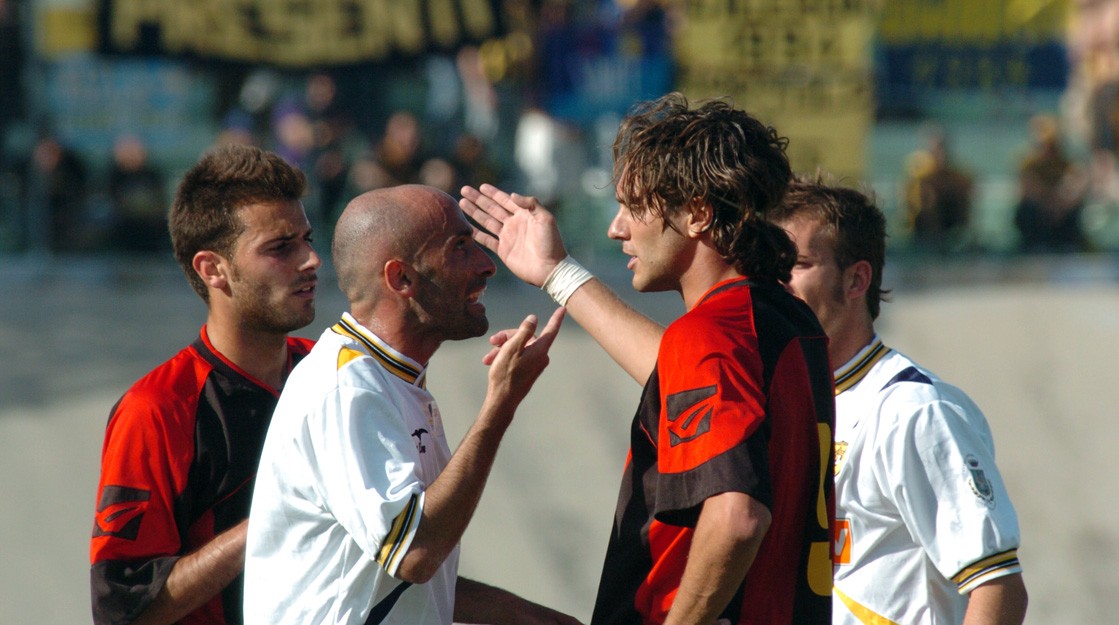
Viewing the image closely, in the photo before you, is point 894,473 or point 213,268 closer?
point 894,473

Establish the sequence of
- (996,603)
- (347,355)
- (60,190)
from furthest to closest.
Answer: (60,190) < (996,603) < (347,355)

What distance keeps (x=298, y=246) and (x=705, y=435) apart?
4.46 ft

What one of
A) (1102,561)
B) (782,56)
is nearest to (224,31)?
(782,56)

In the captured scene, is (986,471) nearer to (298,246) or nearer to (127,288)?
(298,246)

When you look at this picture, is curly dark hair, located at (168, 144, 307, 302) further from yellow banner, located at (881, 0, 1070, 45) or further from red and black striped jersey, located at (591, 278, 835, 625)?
yellow banner, located at (881, 0, 1070, 45)

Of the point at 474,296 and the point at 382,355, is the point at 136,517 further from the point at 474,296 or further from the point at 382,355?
the point at 474,296

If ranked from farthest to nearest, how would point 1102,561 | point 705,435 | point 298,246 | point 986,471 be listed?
1. point 1102,561
2. point 298,246
3. point 986,471
4. point 705,435

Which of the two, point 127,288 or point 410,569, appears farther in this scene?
point 127,288

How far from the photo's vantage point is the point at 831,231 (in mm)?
3338

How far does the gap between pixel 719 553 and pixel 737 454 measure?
0.18 metres

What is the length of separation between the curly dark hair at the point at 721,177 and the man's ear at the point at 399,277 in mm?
511

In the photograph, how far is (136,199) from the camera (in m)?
10.4

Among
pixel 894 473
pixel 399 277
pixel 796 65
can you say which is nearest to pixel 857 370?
pixel 894 473

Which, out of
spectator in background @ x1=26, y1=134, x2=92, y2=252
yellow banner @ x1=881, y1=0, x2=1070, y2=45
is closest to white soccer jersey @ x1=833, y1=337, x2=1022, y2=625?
yellow banner @ x1=881, y1=0, x2=1070, y2=45
